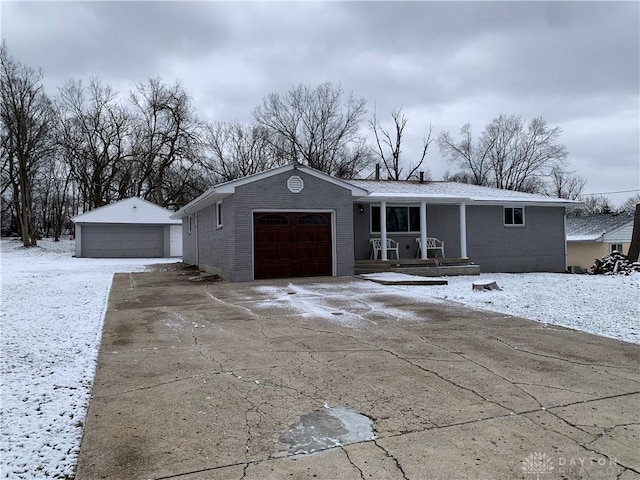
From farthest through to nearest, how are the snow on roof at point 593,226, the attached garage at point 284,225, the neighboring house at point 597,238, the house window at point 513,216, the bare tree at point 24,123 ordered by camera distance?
1. the bare tree at point 24,123
2. the snow on roof at point 593,226
3. the neighboring house at point 597,238
4. the house window at point 513,216
5. the attached garage at point 284,225

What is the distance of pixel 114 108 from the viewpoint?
40562 mm

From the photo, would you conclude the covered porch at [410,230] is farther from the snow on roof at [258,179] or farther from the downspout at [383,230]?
the snow on roof at [258,179]

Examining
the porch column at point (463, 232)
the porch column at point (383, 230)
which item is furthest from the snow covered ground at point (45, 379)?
the porch column at point (463, 232)

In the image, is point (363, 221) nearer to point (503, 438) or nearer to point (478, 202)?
point (478, 202)

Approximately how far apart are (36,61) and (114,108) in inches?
275

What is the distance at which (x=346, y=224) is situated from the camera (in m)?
14.8

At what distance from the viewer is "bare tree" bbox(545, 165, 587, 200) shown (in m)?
47.7

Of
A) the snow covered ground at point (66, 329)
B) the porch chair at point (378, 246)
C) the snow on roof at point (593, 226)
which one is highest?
the snow on roof at point (593, 226)

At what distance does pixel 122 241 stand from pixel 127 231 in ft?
2.54

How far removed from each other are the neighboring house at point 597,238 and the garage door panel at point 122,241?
29.8 metres

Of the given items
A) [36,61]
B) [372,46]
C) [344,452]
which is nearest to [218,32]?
[372,46]

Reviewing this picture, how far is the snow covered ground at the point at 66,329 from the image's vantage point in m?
3.26

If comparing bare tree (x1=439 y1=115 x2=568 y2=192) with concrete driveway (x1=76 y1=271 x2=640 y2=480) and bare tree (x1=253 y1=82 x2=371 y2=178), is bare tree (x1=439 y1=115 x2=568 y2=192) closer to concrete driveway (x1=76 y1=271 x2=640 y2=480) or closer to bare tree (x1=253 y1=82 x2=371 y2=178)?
bare tree (x1=253 y1=82 x2=371 y2=178)

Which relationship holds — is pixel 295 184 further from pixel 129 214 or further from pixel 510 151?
pixel 510 151
